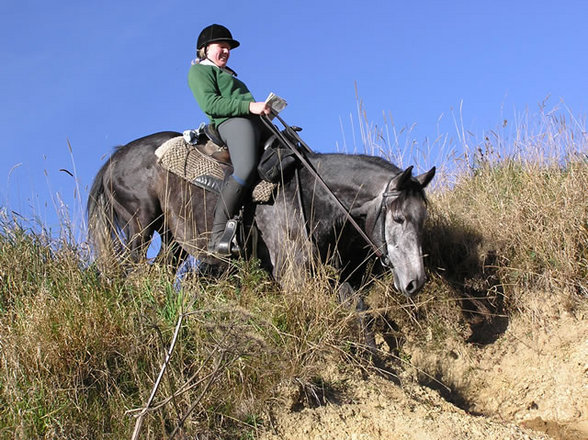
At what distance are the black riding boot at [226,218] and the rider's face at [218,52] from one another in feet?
4.05

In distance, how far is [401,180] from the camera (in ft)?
17.5

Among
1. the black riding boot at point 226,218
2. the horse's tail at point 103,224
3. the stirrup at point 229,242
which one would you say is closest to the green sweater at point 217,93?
the black riding boot at point 226,218

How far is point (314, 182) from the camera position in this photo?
19.1ft

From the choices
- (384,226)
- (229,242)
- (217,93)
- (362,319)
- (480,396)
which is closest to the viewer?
(362,319)

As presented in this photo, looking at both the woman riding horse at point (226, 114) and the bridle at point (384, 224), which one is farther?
the woman riding horse at point (226, 114)

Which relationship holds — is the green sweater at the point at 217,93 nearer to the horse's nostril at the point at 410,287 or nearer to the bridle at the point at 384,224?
the bridle at the point at 384,224

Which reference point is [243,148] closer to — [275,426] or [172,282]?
[172,282]

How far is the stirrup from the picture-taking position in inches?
223

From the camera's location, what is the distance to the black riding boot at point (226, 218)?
5.70 m

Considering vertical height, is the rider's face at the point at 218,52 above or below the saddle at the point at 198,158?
above

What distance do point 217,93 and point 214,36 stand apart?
56 centimetres

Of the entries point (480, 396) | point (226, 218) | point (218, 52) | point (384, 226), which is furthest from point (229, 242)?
point (480, 396)

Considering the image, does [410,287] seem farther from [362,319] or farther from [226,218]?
[226,218]

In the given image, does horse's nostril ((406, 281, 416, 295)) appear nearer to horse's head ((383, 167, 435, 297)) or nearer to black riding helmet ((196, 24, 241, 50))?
horse's head ((383, 167, 435, 297))
